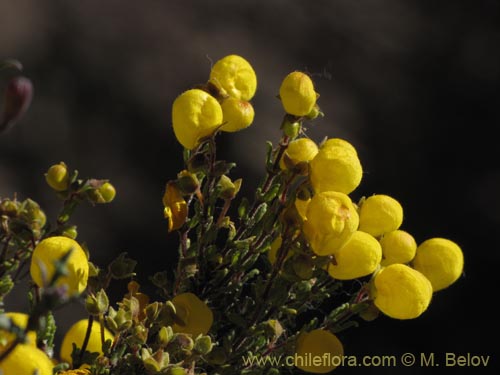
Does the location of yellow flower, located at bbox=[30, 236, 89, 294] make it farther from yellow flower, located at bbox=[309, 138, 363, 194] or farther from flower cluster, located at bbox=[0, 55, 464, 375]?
yellow flower, located at bbox=[309, 138, 363, 194]

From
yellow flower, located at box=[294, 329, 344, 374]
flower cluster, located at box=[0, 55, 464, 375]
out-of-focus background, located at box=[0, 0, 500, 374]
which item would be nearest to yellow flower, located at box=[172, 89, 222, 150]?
flower cluster, located at box=[0, 55, 464, 375]

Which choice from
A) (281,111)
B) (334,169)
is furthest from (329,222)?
(281,111)

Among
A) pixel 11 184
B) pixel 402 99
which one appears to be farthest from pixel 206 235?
pixel 402 99

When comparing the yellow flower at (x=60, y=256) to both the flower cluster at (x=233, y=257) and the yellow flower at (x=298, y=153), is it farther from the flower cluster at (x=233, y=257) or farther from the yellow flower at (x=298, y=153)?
the yellow flower at (x=298, y=153)

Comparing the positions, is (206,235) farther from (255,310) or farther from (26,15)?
(26,15)

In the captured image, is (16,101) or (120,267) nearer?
(16,101)

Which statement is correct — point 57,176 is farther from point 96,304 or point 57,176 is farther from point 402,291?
point 402,291

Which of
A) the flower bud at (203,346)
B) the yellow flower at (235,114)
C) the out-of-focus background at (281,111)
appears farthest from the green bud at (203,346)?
the out-of-focus background at (281,111)
